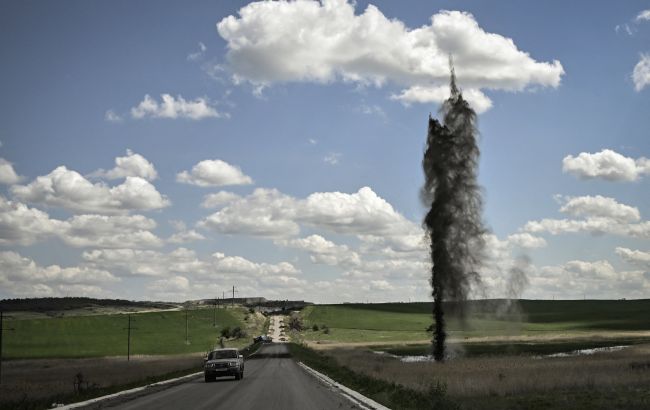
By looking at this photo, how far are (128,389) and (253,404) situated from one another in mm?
12624

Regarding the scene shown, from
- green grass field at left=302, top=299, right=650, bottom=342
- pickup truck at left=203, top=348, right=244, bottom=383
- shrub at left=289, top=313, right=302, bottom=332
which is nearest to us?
pickup truck at left=203, top=348, right=244, bottom=383

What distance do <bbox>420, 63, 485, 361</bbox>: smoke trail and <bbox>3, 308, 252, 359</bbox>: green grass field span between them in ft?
292

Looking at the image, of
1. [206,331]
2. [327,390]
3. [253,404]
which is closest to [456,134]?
[327,390]

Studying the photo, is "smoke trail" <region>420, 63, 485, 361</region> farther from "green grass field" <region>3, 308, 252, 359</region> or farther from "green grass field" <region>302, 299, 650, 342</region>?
"green grass field" <region>3, 308, 252, 359</region>

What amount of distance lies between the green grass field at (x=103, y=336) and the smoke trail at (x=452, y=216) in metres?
88.9

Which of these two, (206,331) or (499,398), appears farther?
(206,331)

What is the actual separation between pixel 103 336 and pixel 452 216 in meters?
127

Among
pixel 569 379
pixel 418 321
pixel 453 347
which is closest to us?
pixel 569 379

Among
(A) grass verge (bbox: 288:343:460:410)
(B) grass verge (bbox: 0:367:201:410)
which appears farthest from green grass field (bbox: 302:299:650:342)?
(B) grass verge (bbox: 0:367:201:410)

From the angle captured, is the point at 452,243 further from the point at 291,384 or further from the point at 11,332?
the point at 11,332

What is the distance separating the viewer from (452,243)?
2208 inches

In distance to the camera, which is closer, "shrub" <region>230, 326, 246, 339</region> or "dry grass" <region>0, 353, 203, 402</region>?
"dry grass" <region>0, 353, 203, 402</region>

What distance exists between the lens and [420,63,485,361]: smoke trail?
183 feet

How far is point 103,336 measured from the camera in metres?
163
